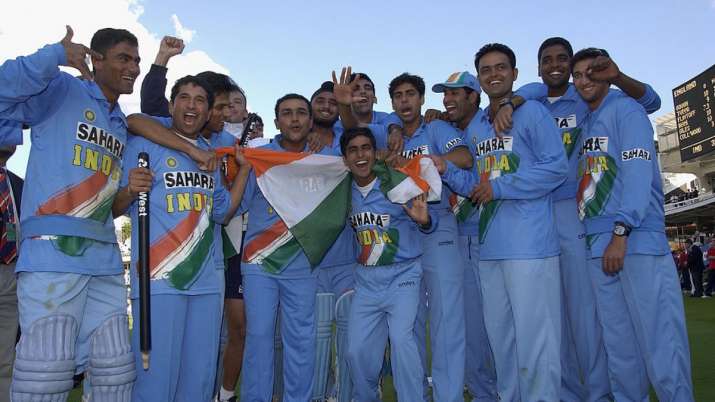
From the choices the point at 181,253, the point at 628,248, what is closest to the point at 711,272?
the point at 628,248

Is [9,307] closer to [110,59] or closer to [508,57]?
[110,59]

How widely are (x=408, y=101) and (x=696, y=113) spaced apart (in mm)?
24749

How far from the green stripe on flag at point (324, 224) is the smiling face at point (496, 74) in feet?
4.70

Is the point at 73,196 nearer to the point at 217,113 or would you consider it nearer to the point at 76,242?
the point at 76,242

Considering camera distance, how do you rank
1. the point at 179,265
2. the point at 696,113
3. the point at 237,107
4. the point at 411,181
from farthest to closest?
the point at 696,113 → the point at 237,107 → the point at 411,181 → the point at 179,265

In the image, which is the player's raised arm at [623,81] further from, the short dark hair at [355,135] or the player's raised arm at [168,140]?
the player's raised arm at [168,140]

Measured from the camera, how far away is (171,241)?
3830mm

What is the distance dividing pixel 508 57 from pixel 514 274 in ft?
5.81

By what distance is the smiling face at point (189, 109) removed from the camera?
4062mm

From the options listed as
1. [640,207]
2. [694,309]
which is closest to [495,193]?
[640,207]

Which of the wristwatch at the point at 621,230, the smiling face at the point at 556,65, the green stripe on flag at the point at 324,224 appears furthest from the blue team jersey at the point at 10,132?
the smiling face at the point at 556,65

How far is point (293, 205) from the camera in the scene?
16.5 feet

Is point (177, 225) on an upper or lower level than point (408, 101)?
lower

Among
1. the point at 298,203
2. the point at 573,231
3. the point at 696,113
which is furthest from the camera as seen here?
the point at 696,113
